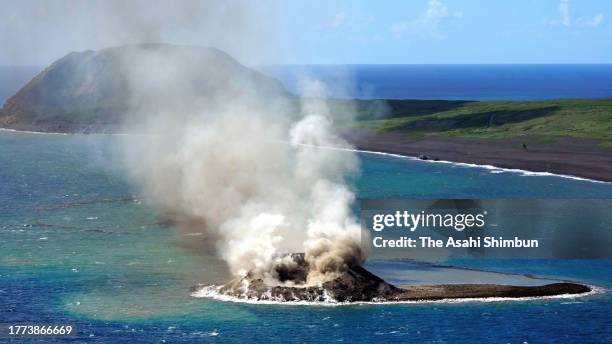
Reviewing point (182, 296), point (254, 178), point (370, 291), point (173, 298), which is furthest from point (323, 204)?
point (254, 178)

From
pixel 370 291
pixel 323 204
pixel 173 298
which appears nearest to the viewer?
pixel 370 291

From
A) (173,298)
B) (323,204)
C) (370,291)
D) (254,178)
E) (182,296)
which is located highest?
(254,178)

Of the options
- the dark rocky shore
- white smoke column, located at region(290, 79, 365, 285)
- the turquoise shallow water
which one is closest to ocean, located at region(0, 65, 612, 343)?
the turquoise shallow water

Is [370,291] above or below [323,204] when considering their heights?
below

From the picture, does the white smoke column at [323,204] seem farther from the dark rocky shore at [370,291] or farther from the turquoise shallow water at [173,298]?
the turquoise shallow water at [173,298]

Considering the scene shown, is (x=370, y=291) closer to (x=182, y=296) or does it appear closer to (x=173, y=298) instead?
(x=182, y=296)

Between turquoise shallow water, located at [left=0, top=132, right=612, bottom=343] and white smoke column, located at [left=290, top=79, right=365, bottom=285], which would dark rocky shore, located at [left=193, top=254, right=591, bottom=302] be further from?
turquoise shallow water, located at [left=0, top=132, right=612, bottom=343]

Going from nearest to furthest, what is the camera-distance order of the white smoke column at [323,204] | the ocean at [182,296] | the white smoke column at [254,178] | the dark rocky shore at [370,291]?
1. the ocean at [182,296]
2. the dark rocky shore at [370,291]
3. the white smoke column at [323,204]
4. the white smoke column at [254,178]

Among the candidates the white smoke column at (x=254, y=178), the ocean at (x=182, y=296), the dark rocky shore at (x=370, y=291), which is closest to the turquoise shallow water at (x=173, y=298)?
the ocean at (x=182, y=296)
